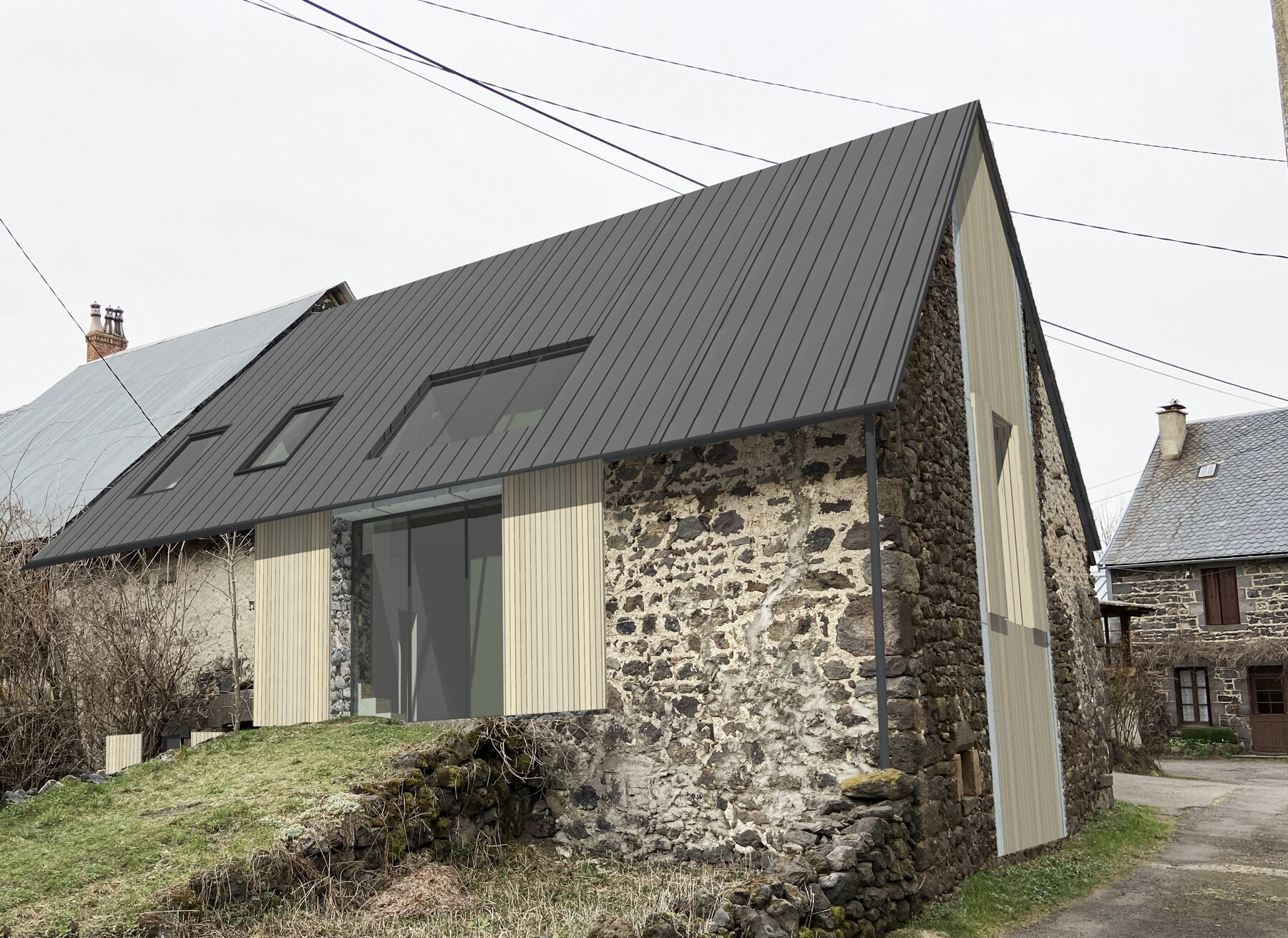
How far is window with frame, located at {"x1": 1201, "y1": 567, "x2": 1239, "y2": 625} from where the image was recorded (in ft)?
84.9

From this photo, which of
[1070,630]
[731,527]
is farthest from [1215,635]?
[731,527]

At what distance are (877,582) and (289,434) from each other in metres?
8.13

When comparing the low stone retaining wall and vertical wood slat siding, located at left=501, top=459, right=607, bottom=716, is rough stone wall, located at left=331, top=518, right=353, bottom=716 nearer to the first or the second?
vertical wood slat siding, located at left=501, top=459, right=607, bottom=716

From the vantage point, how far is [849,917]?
22.8ft

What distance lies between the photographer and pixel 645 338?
10812 mm

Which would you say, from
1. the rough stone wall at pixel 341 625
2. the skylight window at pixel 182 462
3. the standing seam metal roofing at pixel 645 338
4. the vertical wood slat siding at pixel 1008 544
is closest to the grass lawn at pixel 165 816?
the rough stone wall at pixel 341 625

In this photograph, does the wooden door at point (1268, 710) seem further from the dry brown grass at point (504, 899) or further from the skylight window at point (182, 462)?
the skylight window at point (182, 462)

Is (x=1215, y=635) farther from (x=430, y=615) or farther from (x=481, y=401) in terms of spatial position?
(x=430, y=615)

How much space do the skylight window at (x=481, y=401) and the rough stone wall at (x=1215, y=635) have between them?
1952 centimetres

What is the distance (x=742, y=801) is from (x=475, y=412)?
5.15 meters

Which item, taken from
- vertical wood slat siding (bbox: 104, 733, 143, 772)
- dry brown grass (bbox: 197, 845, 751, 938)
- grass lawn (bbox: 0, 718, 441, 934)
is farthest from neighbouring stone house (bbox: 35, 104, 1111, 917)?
vertical wood slat siding (bbox: 104, 733, 143, 772)

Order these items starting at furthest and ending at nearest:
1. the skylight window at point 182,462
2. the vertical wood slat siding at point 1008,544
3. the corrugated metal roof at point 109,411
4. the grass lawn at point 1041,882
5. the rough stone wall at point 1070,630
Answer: the corrugated metal roof at point 109,411
the skylight window at point 182,462
the rough stone wall at point 1070,630
the vertical wood slat siding at point 1008,544
the grass lawn at point 1041,882

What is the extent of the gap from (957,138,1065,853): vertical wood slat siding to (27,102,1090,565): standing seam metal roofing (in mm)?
974

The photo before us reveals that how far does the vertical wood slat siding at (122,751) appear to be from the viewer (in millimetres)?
11883
